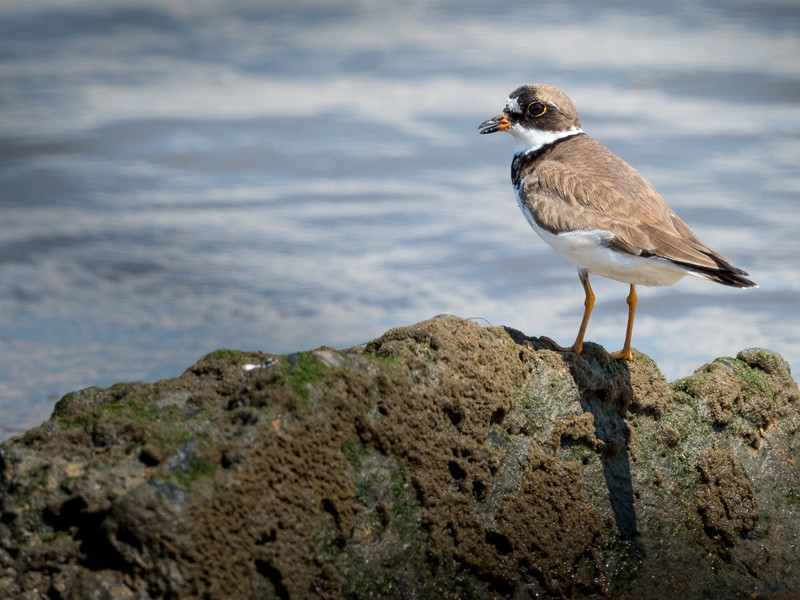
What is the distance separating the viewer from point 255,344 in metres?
9.37

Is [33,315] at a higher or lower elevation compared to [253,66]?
lower

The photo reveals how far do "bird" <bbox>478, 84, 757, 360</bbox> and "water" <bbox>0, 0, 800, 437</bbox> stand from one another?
8.94 ft

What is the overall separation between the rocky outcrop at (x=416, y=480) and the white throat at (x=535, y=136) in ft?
6.89

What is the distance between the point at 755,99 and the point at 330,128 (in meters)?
6.78

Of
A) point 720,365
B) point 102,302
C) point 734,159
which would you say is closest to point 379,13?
point 734,159

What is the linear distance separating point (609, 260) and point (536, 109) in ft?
5.79

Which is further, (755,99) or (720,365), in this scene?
(755,99)

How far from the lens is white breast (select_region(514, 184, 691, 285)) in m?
5.73

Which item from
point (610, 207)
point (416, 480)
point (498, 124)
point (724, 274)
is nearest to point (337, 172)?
point (498, 124)

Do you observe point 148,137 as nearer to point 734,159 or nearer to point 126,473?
point 734,159

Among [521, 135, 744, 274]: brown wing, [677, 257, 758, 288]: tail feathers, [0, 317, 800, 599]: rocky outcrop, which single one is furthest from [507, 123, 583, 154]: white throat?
[0, 317, 800, 599]: rocky outcrop

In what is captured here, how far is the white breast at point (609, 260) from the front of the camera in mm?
5734

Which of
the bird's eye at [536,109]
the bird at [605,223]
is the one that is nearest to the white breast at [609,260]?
the bird at [605,223]

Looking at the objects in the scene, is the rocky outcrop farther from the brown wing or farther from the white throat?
the white throat
